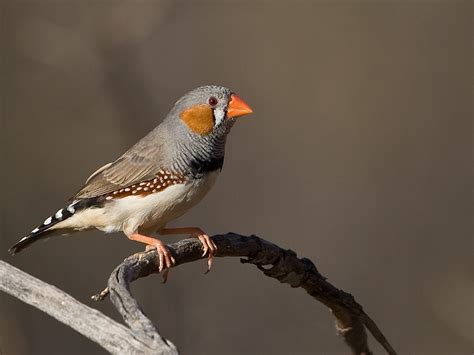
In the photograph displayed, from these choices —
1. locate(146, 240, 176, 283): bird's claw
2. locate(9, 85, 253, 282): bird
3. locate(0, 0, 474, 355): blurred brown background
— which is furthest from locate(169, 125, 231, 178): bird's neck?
locate(0, 0, 474, 355): blurred brown background

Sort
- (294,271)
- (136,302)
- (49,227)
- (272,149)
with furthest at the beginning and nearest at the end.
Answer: (272,149) < (49,227) < (294,271) < (136,302)

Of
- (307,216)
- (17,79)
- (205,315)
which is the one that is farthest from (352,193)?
(17,79)

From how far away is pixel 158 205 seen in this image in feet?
13.8

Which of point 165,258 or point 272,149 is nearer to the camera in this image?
point 165,258

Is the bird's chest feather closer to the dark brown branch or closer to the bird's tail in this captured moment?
the bird's tail

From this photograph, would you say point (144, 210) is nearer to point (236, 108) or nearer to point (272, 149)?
point (236, 108)

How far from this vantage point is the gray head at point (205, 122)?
4.42m

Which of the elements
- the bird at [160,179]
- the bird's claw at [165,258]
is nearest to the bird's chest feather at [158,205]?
the bird at [160,179]

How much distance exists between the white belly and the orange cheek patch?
301mm

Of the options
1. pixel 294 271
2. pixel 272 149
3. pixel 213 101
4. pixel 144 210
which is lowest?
pixel 294 271

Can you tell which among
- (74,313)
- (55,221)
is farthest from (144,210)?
(74,313)

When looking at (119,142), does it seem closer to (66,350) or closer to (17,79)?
(17,79)

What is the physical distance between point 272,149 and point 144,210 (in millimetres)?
4108

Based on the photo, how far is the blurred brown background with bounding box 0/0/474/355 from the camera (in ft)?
21.9
